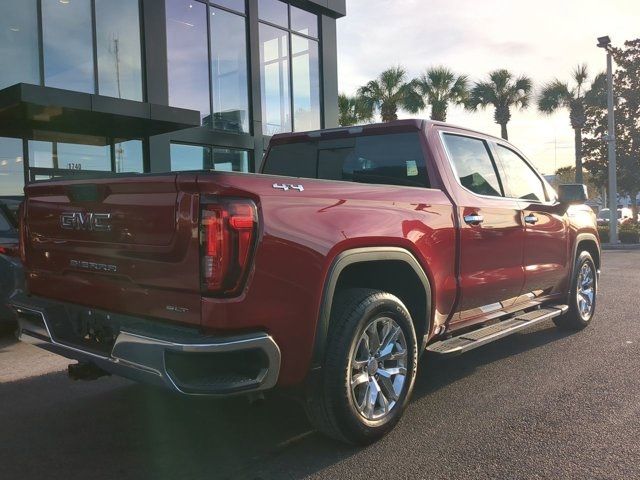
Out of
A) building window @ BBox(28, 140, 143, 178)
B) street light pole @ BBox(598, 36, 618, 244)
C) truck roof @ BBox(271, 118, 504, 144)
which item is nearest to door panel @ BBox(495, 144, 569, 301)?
truck roof @ BBox(271, 118, 504, 144)

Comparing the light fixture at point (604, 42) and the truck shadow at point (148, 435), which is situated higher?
the light fixture at point (604, 42)

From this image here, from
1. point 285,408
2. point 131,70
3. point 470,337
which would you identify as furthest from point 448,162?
point 131,70

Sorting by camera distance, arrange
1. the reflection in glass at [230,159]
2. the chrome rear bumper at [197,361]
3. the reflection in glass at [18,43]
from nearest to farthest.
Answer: the chrome rear bumper at [197,361], the reflection in glass at [18,43], the reflection in glass at [230,159]

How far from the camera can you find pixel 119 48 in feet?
43.0

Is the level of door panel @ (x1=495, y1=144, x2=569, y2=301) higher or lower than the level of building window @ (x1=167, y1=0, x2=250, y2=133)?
lower

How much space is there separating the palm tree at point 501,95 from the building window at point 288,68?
14332 millimetres

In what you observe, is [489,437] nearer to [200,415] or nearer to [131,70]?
[200,415]

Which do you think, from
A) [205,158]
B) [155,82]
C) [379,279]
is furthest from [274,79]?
[379,279]

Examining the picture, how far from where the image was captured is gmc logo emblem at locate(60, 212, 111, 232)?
3.09 meters

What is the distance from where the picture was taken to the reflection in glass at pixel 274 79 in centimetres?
1677

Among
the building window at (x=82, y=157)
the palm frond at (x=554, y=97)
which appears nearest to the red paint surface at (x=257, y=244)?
the building window at (x=82, y=157)

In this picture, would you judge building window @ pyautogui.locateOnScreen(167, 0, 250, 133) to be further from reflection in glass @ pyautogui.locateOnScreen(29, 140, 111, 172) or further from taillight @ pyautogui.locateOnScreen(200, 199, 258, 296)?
taillight @ pyautogui.locateOnScreen(200, 199, 258, 296)

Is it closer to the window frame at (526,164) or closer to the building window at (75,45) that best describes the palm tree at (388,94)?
the building window at (75,45)

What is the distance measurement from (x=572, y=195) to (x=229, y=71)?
12014mm
